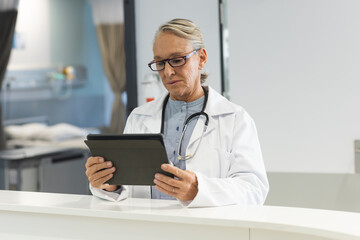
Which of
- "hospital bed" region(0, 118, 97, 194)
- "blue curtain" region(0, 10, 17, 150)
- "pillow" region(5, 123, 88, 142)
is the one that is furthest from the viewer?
"pillow" region(5, 123, 88, 142)

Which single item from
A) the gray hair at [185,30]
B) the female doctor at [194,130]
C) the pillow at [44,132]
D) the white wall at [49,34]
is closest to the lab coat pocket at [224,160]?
the female doctor at [194,130]

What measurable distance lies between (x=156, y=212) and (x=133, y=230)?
4.0 inches

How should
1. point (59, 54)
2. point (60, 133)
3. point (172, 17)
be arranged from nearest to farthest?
1. point (172, 17)
2. point (60, 133)
3. point (59, 54)

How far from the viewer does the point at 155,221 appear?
1.53 m

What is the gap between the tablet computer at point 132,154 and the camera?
153 cm

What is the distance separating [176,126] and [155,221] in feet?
1.84

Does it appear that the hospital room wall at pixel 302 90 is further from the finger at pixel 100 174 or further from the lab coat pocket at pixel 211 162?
the finger at pixel 100 174

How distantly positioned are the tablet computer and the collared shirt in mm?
320

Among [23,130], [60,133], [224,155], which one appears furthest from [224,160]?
[23,130]

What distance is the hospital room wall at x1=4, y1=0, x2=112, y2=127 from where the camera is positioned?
4.63m

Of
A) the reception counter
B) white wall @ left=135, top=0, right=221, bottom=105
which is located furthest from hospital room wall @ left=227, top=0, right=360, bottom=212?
the reception counter

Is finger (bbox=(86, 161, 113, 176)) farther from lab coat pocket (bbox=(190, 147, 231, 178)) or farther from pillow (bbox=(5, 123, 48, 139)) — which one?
pillow (bbox=(5, 123, 48, 139))

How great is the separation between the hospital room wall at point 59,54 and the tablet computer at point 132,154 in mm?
2982

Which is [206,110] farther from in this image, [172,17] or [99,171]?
[172,17]
